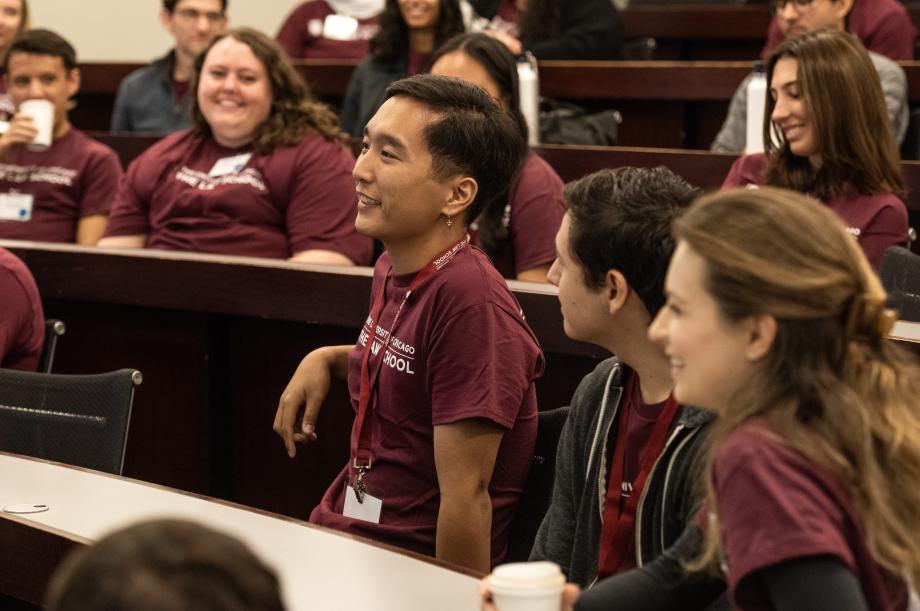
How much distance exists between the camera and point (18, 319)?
2.34 meters

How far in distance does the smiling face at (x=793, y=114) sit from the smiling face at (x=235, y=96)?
1251 millimetres

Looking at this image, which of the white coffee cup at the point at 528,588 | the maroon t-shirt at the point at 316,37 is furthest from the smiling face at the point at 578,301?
the maroon t-shirt at the point at 316,37

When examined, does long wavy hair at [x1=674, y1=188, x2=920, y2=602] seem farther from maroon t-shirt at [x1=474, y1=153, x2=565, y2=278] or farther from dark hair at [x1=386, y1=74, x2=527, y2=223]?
maroon t-shirt at [x1=474, y1=153, x2=565, y2=278]

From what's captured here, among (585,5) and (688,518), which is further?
(585,5)

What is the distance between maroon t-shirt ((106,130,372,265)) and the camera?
315 cm

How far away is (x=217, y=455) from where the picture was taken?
272 cm

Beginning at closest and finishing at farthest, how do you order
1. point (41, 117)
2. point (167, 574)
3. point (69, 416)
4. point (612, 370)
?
point (167, 574)
point (612, 370)
point (69, 416)
point (41, 117)

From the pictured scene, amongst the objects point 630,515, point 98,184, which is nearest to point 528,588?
point 630,515

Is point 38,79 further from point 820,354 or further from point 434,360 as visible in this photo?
point 820,354

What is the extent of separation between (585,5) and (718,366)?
3629 mm

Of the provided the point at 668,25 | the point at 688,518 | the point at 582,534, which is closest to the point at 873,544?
the point at 688,518

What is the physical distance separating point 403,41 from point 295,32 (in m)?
1.32

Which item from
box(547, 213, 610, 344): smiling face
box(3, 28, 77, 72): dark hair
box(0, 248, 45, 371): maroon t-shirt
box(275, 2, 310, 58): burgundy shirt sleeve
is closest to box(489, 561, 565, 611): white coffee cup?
box(547, 213, 610, 344): smiling face

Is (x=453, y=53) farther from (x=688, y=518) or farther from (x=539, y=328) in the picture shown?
(x=688, y=518)
